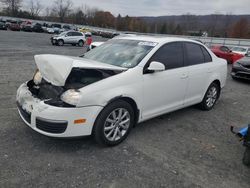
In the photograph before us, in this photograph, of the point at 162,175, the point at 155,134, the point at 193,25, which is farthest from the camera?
the point at 193,25

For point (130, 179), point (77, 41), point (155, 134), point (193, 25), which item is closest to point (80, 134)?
point (130, 179)

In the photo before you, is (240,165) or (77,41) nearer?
(240,165)

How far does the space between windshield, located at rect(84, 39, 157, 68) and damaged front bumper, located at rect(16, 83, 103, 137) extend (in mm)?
1089

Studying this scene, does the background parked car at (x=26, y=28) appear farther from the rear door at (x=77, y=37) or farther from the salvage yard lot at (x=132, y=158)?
the salvage yard lot at (x=132, y=158)

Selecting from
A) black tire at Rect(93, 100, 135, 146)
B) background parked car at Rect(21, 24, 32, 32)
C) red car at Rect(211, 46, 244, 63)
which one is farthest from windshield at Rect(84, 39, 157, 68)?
background parked car at Rect(21, 24, 32, 32)

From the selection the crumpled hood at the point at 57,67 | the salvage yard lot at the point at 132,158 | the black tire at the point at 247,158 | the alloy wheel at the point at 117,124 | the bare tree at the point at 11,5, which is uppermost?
the bare tree at the point at 11,5

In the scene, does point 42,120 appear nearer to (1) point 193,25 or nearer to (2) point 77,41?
(2) point 77,41

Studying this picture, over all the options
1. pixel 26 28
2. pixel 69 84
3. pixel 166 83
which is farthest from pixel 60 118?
pixel 26 28

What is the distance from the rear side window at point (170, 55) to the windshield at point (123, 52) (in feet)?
0.59

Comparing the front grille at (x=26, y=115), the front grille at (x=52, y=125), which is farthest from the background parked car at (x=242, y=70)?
the front grille at (x=26, y=115)

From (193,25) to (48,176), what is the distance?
260ft

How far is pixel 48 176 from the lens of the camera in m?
2.81

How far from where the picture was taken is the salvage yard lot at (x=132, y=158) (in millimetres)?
2844

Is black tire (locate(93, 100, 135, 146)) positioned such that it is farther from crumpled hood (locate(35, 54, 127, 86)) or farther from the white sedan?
crumpled hood (locate(35, 54, 127, 86))
